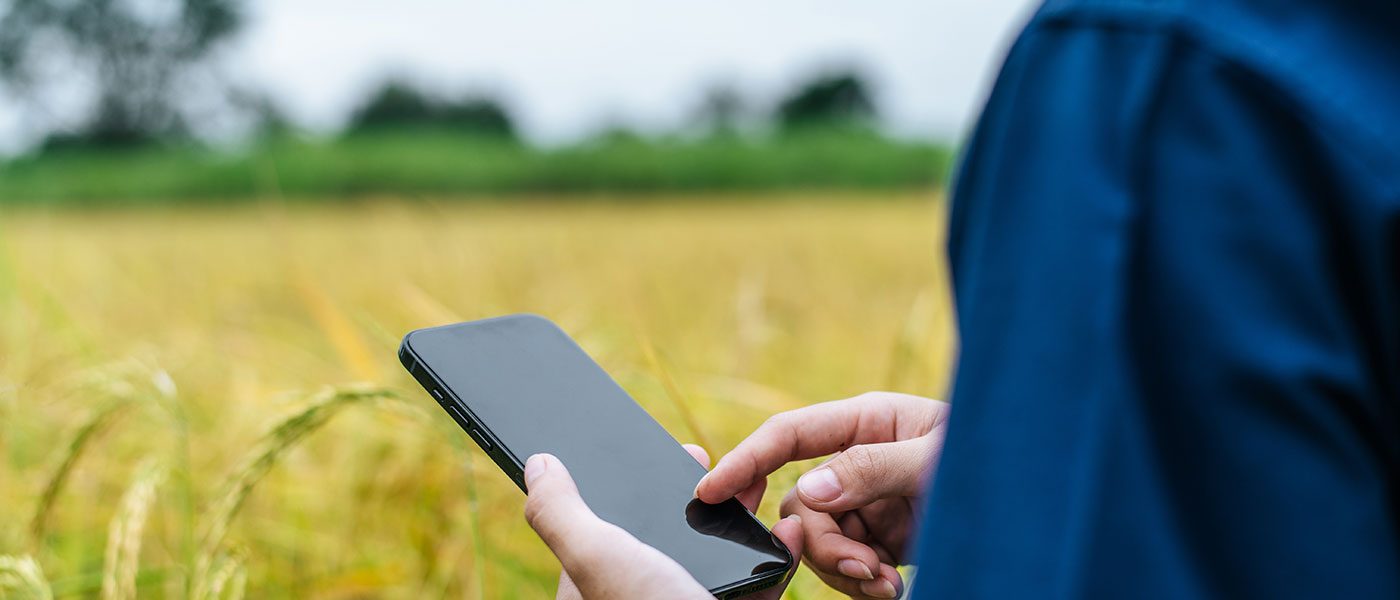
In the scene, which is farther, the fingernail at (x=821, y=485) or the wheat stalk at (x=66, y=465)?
the wheat stalk at (x=66, y=465)

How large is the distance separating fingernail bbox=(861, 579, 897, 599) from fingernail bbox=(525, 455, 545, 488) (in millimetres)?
195

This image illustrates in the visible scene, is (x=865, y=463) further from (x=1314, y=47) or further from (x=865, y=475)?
(x=1314, y=47)

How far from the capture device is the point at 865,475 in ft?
1.64

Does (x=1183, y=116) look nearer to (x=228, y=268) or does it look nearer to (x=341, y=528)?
(x=341, y=528)

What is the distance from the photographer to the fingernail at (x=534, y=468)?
18.6 inches

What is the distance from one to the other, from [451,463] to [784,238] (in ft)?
8.56

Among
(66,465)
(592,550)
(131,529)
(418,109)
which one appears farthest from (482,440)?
(418,109)

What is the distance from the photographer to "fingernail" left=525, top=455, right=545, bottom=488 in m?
0.47

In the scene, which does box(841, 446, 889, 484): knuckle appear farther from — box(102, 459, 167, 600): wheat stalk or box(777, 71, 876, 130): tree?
box(777, 71, 876, 130): tree

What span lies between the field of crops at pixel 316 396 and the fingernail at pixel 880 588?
17cm

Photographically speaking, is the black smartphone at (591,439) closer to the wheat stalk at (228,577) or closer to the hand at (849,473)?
the hand at (849,473)

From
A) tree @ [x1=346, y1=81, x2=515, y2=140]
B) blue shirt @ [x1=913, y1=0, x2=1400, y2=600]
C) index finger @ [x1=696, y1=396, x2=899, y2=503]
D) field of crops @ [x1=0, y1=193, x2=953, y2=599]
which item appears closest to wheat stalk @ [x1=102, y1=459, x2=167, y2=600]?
field of crops @ [x1=0, y1=193, x2=953, y2=599]

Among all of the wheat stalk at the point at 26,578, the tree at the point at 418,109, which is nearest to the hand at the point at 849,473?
the wheat stalk at the point at 26,578

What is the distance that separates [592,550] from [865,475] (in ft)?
0.52
